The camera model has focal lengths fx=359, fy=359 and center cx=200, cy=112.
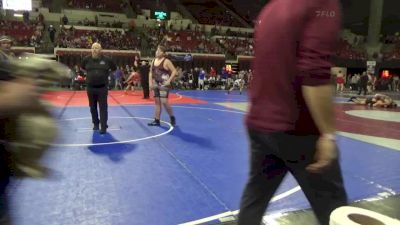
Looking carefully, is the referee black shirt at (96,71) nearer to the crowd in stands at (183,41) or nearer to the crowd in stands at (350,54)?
the crowd in stands at (183,41)

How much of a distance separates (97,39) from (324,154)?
29.1 m

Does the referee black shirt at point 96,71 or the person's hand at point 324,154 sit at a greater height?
the referee black shirt at point 96,71

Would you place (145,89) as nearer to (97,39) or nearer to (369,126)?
(369,126)

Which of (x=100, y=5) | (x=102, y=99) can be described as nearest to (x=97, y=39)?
(x=100, y=5)

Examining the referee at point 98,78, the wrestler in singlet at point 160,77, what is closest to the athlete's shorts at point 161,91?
the wrestler in singlet at point 160,77

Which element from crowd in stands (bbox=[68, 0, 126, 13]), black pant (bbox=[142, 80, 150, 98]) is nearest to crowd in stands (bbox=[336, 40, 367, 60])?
crowd in stands (bbox=[68, 0, 126, 13])

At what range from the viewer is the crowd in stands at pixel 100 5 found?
112 ft

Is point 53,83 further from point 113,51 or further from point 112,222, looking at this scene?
point 113,51

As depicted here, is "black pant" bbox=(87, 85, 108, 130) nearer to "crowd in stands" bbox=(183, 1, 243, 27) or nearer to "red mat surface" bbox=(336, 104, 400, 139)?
"red mat surface" bbox=(336, 104, 400, 139)

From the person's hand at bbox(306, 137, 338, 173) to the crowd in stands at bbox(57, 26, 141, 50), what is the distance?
27.3 meters

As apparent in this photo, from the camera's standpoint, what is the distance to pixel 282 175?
1.99 metres

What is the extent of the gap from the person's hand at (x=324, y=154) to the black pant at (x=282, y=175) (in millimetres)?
53

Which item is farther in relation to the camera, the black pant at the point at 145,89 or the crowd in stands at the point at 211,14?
the crowd in stands at the point at 211,14

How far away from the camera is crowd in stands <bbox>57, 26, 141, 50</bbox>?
27.3 meters
